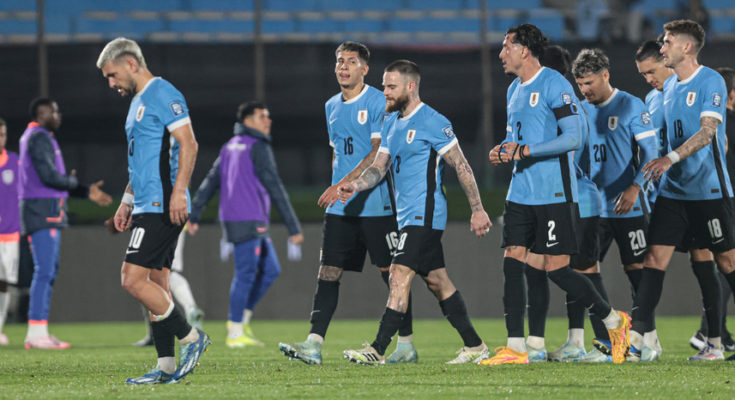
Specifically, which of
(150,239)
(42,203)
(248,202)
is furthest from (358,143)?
(42,203)

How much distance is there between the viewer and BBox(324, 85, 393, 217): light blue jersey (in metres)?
6.59

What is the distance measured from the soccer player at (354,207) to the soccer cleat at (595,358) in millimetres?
1103

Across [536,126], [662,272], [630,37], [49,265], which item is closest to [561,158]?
[536,126]

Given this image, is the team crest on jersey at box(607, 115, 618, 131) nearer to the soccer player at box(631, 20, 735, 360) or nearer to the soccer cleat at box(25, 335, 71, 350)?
the soccer player at box(631, 20, 735, 360)

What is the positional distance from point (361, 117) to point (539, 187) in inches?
50.5

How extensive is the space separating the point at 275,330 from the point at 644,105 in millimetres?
5349

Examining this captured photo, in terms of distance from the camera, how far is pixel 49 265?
884 cm

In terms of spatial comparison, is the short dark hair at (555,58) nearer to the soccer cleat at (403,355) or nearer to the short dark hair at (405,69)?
the short dark hair at (405,69)

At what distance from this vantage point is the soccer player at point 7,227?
375 inches

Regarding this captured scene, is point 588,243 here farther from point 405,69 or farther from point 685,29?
point 405,69

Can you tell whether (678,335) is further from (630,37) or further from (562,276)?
(630,37)

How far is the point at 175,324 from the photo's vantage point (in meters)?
5.30

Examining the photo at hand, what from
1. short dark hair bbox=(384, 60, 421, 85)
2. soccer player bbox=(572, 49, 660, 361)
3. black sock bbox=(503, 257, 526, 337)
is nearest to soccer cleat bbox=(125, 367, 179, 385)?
black sock bbox=(503, 257, 526, 337)

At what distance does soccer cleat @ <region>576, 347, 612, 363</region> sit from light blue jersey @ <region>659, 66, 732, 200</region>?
112cm
